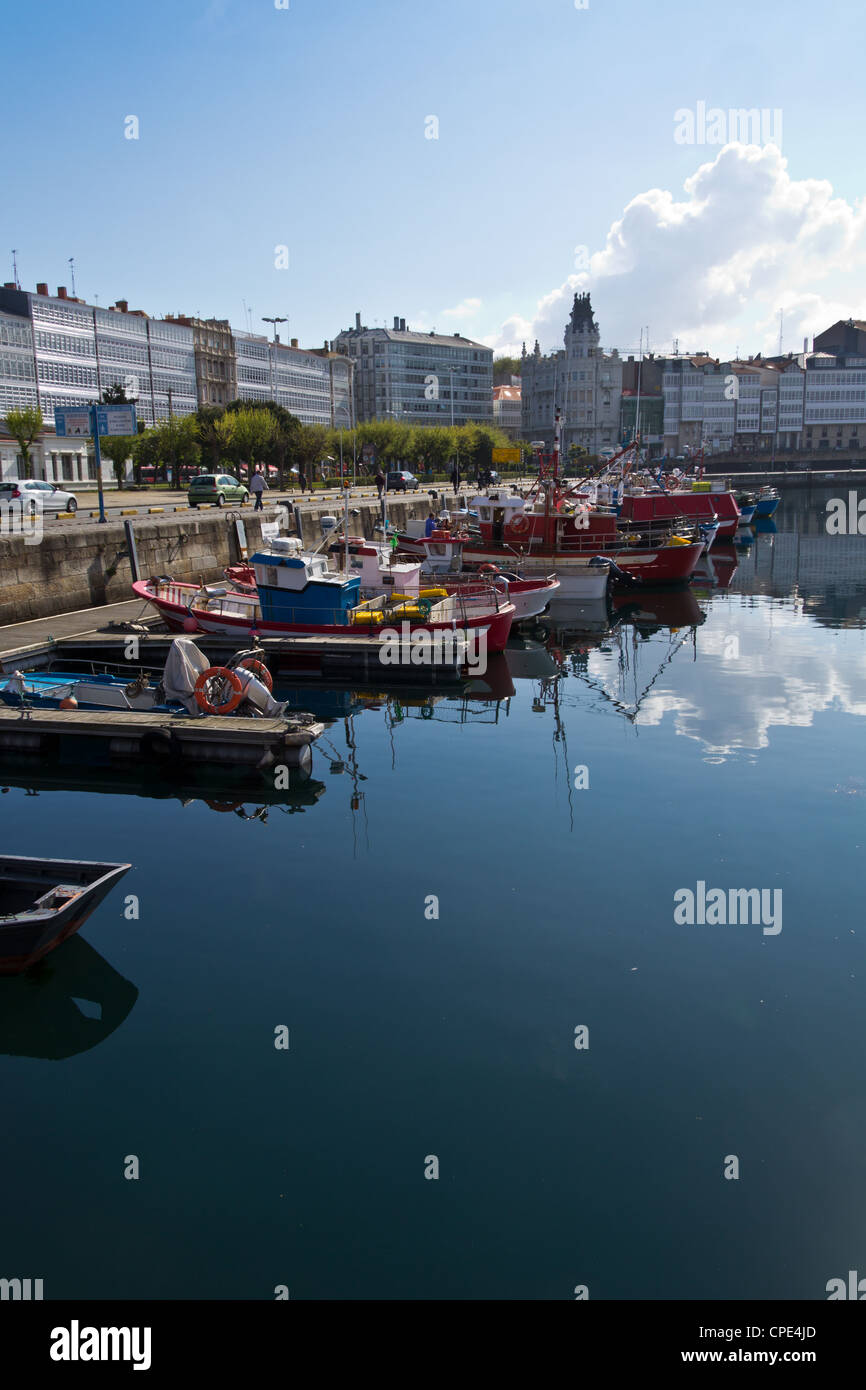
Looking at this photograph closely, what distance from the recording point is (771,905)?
1330cm

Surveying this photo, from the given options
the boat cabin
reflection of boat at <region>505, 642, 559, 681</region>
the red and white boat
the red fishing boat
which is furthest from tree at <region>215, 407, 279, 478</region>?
reflection of boat at <region>505, 642, 559, 681</region>

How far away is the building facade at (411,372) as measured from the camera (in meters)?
160

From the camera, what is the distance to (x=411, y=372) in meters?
163

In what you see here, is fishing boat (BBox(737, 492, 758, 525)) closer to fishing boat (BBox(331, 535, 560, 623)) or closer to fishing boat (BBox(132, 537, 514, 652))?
fishing boat (BBox(331, 535, 560, 623))

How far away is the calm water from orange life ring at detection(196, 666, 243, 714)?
6.83 ft

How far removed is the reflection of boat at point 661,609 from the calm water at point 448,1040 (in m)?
17.4

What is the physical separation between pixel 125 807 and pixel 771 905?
1013 centimetres

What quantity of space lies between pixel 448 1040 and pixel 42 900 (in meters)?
4.28

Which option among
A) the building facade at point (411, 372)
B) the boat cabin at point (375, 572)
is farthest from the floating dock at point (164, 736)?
the building facade at point (411, 372)

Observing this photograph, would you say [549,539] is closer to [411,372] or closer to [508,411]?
[411,372]

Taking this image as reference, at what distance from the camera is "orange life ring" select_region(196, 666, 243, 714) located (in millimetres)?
20297

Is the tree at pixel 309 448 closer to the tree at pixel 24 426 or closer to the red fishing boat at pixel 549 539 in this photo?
the tree at pixel 24 426

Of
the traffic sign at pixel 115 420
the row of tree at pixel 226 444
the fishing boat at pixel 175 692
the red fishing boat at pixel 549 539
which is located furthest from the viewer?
the row of tree at pixel 226 444

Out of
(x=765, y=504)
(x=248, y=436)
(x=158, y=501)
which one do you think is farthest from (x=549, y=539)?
(x=765, y=504)
